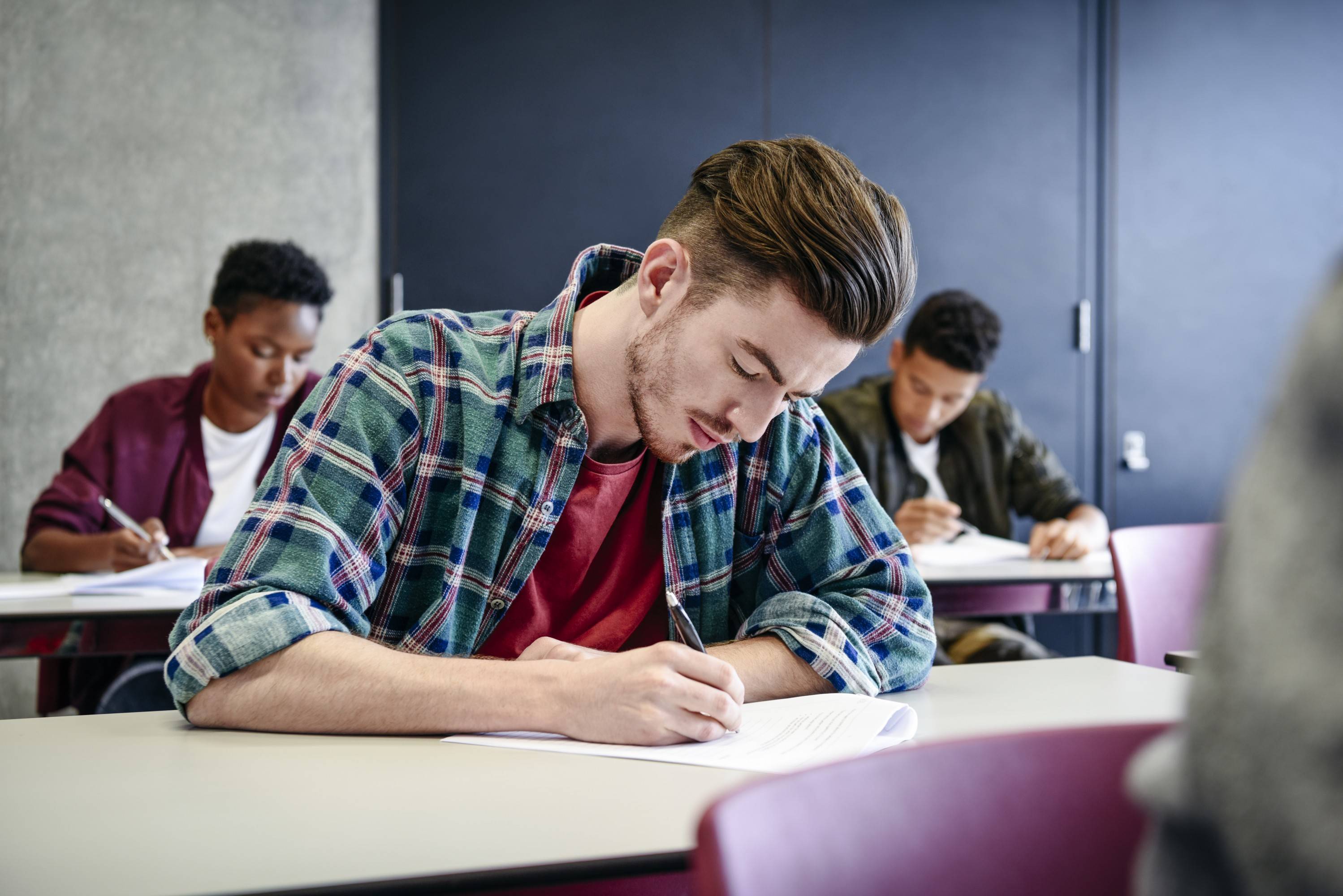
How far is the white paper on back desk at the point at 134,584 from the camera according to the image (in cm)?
194

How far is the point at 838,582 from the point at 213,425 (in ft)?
6.21

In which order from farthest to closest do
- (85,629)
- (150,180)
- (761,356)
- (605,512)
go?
(150,180) < (85,629) < (605,512) < (761,356)

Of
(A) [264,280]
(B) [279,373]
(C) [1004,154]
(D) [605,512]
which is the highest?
(C) [1004,154]

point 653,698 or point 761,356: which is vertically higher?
point 761,356

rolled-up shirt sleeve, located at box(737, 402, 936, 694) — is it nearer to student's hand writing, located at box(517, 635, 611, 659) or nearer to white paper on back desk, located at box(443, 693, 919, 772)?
white paper on back desk, located at box(443, 693, 919, 772)

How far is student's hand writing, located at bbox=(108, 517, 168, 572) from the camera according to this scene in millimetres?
2172

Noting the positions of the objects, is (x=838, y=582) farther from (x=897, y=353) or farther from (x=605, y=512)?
(x=897, y=353)

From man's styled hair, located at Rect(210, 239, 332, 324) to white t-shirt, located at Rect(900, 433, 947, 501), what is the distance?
1628 millimetres

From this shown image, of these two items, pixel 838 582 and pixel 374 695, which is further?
pixel 838 582

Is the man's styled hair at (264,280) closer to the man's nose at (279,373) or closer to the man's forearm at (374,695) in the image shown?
the man's nose at (279,373)

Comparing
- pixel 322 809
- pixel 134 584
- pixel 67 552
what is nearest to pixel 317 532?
pixel 322 809

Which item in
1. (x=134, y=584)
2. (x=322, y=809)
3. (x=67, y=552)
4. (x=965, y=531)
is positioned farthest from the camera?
(x=965, y=531)

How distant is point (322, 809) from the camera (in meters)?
0.78

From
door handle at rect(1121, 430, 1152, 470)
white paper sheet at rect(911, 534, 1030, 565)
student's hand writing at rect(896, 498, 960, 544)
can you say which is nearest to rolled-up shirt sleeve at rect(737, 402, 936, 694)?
white paper sheet at rect(911, 534, 1030, 565)
